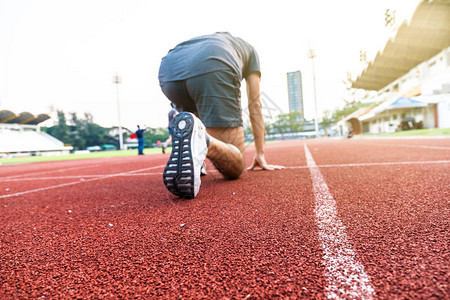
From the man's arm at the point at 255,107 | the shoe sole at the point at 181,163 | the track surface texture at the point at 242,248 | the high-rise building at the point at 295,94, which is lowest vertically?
the track surface texture at the point at 242,248

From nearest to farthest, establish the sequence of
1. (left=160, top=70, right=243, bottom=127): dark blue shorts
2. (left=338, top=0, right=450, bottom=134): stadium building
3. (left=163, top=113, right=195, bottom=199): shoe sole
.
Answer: (left=163, top=113, right=195, bottom=199): shoe sole → (left=160, top=70, right=243, bottom=127): dark blue shorts → (left=338, top=0, right=450, bottom=134): stadium building

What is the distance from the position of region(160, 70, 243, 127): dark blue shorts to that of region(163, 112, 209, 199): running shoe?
1.64 ft

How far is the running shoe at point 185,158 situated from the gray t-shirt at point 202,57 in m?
0.58

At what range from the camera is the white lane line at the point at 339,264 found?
0.64 m

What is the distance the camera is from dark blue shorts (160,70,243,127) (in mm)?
2096

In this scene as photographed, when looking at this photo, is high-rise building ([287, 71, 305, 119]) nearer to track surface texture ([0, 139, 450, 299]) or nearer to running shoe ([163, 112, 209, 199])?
running shoe ([163, 112, 209, 199])

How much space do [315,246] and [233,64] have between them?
65.1 inches

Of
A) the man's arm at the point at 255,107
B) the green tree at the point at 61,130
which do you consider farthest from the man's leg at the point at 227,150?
the green tree at the point at 61,130

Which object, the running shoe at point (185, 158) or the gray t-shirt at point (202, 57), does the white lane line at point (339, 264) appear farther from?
the gray t-shirt at point (202, 57)

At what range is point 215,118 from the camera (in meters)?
2.19

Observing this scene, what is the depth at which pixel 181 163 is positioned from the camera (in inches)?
61.9

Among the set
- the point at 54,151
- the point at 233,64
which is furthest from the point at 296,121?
the point at 233,64

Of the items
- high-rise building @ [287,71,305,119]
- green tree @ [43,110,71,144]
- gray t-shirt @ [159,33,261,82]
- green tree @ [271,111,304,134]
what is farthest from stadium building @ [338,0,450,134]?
green tree @ [43,110,71,144]

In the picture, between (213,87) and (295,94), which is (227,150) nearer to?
(213,87)
